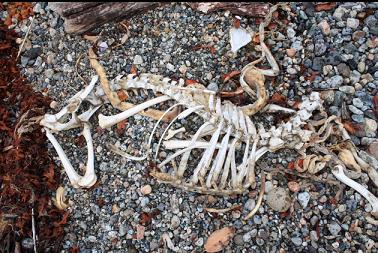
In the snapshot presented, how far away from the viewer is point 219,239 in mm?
2775

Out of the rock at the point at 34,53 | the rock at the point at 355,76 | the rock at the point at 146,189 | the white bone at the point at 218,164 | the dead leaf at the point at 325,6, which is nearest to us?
the white bone at the point at 218,164

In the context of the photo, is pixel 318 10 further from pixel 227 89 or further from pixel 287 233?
pixel 287 233

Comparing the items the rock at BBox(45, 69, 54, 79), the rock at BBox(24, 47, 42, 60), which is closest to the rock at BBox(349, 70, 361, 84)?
the rock at BBox(45, 69, 54, 79)

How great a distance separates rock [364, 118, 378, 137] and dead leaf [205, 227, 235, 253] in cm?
82

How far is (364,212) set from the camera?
9.11 ft

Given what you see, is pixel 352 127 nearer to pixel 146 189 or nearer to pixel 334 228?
pixel 334 228

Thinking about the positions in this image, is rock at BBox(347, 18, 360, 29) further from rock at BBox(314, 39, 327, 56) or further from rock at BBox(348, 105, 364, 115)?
rock at BBox(348, 105, 364, 115)

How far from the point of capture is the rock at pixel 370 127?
2887 mm

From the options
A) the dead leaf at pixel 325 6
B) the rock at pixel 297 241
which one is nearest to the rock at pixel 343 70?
the dead leaf at pixel 325 6

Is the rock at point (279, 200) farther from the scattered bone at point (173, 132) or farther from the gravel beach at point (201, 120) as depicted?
the scattered bone at point (173, 132)

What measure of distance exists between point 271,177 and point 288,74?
536 mm

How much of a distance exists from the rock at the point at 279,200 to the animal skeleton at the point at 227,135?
0.38 feet

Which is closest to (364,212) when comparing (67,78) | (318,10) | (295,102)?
(295,102)

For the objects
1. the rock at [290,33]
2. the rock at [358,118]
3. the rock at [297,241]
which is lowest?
the rock at [297,241]
